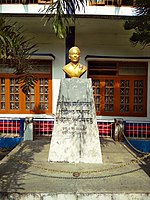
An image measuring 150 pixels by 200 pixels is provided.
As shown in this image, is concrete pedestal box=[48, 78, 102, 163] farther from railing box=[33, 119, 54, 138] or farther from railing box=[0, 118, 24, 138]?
railing box=[0, 118, 24, 138]

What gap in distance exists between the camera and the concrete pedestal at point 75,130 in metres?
6.02

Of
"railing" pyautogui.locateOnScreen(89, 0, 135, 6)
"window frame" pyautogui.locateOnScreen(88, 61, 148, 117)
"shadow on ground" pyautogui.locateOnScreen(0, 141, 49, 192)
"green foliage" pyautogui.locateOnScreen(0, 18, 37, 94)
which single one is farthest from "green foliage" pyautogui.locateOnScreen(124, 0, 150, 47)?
"shadow on ground" pyautogui.locateOnScreen(0, 141, 49, 192)

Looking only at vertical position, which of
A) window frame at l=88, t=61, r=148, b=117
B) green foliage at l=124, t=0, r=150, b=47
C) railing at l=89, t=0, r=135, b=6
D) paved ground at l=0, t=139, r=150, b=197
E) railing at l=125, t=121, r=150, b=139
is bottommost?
paved ground at l=0, t=139, r=150, b=197

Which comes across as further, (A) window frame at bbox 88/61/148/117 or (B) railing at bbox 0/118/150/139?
(A) window frame at bbox 88/61/148/117

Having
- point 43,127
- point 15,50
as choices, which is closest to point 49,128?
point 43,127

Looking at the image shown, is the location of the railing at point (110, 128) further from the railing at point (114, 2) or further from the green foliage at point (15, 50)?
the railing at point (114, 2)

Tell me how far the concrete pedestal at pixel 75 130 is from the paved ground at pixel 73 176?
0.70 feet

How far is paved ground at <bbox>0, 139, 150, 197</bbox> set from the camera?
4371mm

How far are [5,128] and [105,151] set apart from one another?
355 cm

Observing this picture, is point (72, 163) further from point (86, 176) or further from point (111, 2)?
point (111, 2)

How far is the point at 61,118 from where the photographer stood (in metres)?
6.13

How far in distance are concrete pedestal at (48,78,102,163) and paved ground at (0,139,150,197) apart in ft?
0.70

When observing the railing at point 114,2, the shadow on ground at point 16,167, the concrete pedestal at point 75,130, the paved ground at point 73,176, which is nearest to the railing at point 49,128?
the shadow on ground at point 16,167

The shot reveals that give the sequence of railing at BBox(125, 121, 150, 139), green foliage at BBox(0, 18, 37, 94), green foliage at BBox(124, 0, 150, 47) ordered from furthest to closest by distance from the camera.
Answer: railing at BBox(125, 121, 150, 139)
green foliage at BBox(124, 0, 150, 47)
green foliage at BBox(0, 18, 37, 94)
